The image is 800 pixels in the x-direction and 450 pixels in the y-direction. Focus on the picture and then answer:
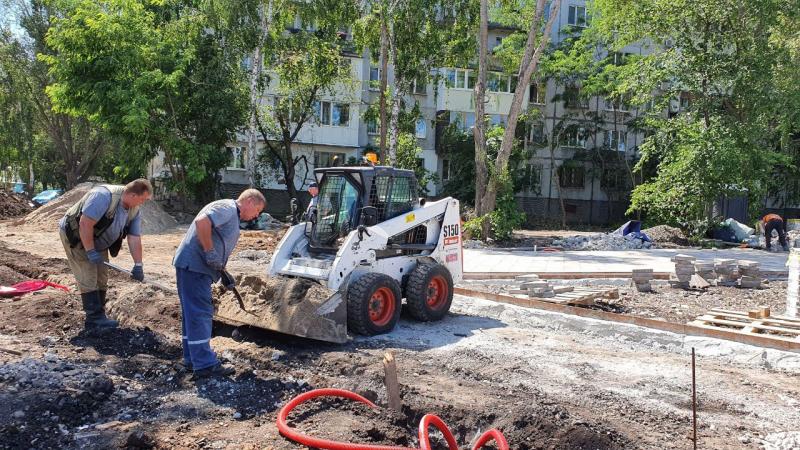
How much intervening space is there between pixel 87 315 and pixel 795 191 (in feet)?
120

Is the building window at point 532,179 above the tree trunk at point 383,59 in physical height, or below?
below

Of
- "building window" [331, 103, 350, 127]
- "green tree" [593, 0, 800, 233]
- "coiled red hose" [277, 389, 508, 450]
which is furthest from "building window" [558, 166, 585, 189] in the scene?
"coiled red hose" [277, 389, 508, 450]

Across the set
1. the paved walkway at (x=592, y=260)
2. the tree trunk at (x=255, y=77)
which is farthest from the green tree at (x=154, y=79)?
the paved walkway at (x=592, y=260)

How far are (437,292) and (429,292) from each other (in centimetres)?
15

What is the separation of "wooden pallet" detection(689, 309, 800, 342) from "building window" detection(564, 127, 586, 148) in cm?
2732

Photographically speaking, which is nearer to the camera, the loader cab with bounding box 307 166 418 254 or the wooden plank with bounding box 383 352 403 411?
the wooden plank with bounding box 383 352 403 411

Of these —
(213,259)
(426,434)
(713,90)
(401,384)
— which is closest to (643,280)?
(401,384)

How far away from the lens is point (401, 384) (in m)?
5.48

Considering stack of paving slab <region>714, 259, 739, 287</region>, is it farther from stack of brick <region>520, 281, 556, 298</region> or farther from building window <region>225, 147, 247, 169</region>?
building window <region>225, 147, 247, 169</region>

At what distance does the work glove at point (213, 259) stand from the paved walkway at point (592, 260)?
9.47 metres

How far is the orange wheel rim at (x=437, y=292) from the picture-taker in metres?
8.41

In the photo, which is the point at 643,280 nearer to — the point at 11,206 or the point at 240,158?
the point at 11,206

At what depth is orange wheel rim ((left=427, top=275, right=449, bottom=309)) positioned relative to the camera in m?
8.41

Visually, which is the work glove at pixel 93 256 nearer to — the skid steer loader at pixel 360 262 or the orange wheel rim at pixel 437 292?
the skid steer loader at pixel 360 262
